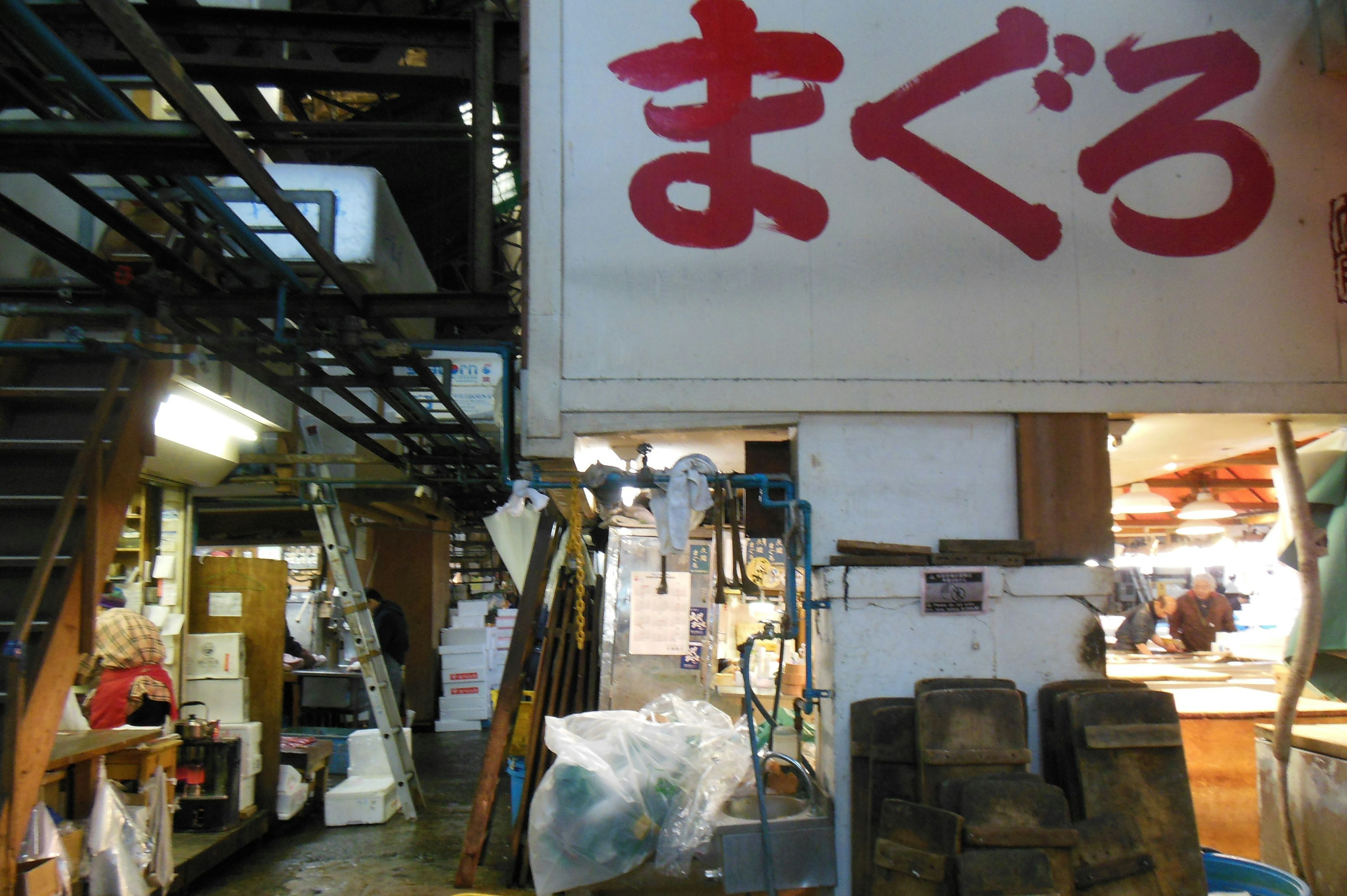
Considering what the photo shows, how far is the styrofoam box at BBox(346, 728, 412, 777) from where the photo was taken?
33.8 feet

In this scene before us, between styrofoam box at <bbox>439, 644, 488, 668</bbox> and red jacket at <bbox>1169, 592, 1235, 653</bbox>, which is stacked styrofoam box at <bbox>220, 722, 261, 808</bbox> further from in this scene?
red jacket at <bbox>1169, 592, 1235, 653</bbox>

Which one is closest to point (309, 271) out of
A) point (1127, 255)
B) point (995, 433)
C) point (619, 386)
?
point (619, 386)

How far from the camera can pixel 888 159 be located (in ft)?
16.9

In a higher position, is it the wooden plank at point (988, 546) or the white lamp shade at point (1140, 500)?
the white lamp shade at point (1140, 500)

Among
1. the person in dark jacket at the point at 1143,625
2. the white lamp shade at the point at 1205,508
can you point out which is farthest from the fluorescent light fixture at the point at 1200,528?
the white lamp shade at the point at 1205,508

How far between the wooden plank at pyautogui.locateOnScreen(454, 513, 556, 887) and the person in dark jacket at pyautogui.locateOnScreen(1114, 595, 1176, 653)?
32.4ft

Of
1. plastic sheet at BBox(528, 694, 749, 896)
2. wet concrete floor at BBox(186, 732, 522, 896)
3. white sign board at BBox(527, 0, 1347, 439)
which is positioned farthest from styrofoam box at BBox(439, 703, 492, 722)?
white sign board at BBox(527, 0, 1347, 439)

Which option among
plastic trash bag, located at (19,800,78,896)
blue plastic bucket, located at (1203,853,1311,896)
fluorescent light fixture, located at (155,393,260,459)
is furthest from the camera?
fluorescent light fixture, located at (155,393,260,459)

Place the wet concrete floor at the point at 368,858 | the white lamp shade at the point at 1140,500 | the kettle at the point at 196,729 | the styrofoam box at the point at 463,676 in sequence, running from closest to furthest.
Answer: the wet concrete floor at the point at 368,858 → the kettle at the point at 196,729 → the white lamp shade at the point at 1140,500 → the styrofoam box at the point at 463,676

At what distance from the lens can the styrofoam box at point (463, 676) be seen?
15.6 metres

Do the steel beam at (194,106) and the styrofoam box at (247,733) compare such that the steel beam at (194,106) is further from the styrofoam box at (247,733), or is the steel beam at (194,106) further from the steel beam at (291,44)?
the styrofoam box at (247,733)

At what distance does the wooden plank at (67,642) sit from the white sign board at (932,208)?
337 cm

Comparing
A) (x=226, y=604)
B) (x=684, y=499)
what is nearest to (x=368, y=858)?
(x=226, y=604)

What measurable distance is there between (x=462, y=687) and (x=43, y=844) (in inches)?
405
